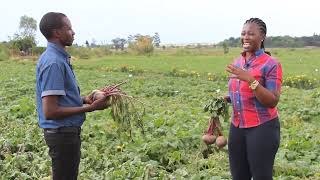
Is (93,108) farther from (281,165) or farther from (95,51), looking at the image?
(95,51)

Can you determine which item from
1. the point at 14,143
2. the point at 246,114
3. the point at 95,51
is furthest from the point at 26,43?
Answer: the point at 246,114

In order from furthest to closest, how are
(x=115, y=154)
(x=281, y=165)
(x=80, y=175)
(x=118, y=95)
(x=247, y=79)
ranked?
(x=115, y=154), (x=281, y=165), (x=80, y=175), (x=118, y=95), (x=247, y=79)

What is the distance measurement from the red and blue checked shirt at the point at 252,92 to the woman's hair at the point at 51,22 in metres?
1.50

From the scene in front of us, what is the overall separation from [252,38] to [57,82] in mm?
1626

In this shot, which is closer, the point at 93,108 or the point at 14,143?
the point at 93,108

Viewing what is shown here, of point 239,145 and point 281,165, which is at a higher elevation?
point 239,145

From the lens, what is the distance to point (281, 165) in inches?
246

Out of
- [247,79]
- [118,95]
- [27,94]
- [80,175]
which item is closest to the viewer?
[247,79]

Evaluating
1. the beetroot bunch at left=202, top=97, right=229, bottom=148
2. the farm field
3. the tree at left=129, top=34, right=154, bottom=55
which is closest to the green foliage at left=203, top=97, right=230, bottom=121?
the beetroot bunch at left=202, top=97, right=229, bottom=148

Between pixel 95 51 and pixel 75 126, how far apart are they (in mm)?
58623

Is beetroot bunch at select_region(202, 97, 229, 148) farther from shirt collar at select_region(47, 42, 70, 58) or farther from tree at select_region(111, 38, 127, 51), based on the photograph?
tree at select_region(111, 38, 127, 51)

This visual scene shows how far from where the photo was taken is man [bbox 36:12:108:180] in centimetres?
368

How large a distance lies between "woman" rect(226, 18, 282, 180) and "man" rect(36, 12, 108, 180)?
3.89 ft

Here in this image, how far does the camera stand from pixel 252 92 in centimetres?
392
